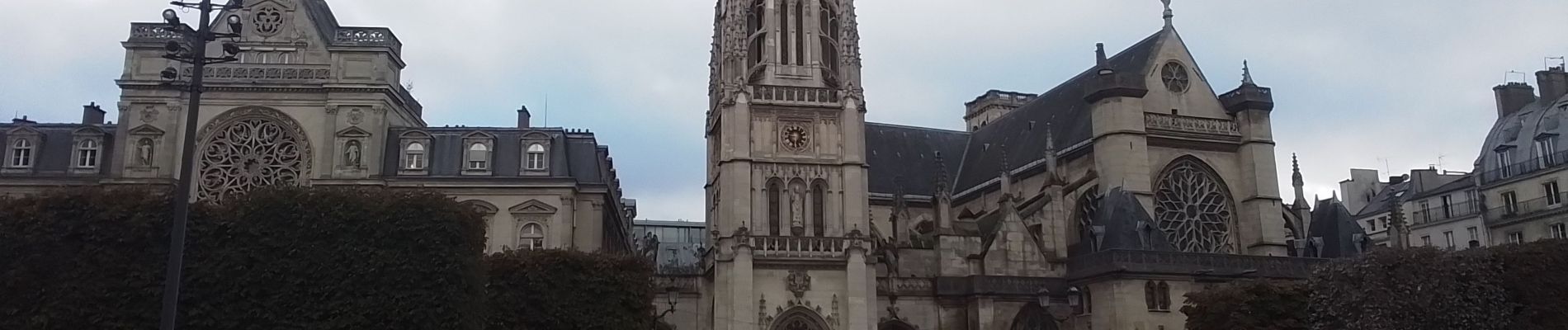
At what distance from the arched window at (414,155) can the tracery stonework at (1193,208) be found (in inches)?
1023

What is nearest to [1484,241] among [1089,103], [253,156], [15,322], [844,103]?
[1089,103]

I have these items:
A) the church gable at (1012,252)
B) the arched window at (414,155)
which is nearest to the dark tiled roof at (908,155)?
the church gable at (1012,252)

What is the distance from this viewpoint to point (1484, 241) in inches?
2167

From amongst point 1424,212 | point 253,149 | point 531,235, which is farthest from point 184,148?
point 1424,212

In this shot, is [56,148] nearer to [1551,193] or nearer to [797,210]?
[797,210]

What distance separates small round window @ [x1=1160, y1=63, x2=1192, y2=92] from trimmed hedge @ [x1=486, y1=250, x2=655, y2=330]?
24668mm

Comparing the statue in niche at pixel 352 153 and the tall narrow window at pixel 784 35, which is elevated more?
the tall narrow window at pixel 784 35

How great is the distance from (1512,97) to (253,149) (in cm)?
5499

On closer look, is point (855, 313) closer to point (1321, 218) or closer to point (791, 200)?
point (791, 200)

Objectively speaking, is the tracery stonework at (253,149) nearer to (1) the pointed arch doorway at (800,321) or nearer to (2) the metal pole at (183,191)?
(1) the pointed arch doorway at (800,321)

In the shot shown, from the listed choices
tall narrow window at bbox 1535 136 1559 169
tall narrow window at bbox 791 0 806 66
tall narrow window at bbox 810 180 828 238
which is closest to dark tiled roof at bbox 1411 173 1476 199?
tall narrow window at bbox 1535 136 1559 169

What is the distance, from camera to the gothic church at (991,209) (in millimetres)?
38906

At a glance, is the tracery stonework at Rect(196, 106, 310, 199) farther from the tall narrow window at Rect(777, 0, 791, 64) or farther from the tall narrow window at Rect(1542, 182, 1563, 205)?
the tall narrow window at Rect(1542, 182, 1563, 205)

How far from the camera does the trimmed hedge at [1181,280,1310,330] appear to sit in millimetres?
32469
